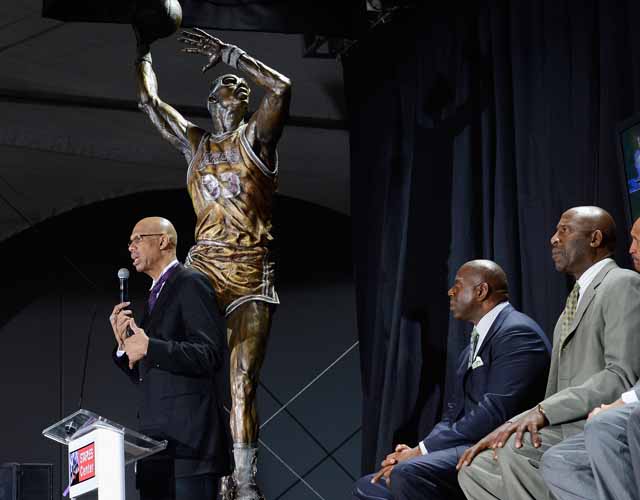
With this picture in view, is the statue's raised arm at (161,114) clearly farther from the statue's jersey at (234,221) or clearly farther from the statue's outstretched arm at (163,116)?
the statue's jersey at (234,221)

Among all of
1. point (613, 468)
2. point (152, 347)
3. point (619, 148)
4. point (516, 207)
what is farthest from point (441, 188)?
point (613, 468)

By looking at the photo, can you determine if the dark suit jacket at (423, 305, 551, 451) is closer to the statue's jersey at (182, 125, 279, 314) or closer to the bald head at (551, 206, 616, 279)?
the bald head at (551, 206, 616, 279)

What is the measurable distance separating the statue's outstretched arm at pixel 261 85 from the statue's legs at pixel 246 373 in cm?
60

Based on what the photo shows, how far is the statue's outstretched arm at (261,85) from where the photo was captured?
14.0 feet

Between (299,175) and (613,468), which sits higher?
(299,175)

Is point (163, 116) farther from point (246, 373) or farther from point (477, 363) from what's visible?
point (477, 363)

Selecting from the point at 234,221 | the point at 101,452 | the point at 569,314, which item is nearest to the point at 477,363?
the point at 569,314

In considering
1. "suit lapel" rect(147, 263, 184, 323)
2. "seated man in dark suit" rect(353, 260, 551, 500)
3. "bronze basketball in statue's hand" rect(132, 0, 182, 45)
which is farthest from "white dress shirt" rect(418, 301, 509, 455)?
"bronze basketball in statue's hand" rect(132, 0, 182, 45)

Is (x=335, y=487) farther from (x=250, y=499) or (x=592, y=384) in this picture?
(x=592, y=384)

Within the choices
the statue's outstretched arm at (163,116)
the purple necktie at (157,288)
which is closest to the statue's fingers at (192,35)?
the statue's outstretched arm at (163,116)

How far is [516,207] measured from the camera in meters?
4.46

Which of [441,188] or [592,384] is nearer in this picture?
[592,384]

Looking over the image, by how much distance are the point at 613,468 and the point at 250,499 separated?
1.81 metres

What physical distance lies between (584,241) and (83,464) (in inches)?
57.0
